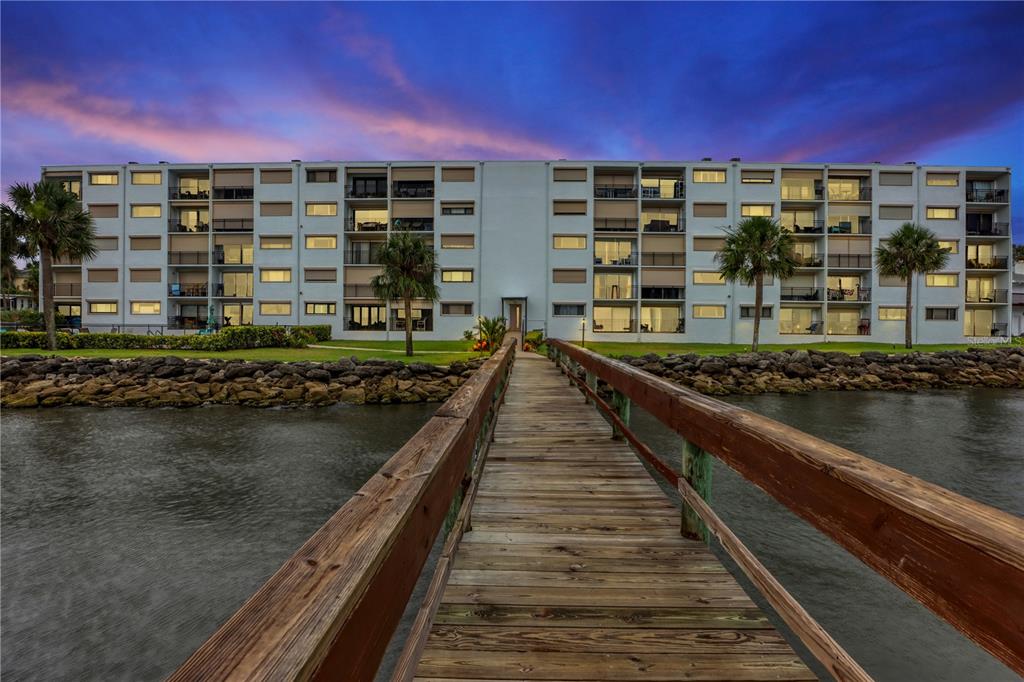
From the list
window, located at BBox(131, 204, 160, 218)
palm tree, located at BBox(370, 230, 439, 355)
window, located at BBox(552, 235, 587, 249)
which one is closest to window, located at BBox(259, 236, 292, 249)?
window, located at BBox(131, 204, 160, 218)

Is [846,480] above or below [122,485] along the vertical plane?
above

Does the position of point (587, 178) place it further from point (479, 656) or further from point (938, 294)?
point (479, 656)

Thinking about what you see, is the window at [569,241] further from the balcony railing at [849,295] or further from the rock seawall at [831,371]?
the balcony railing at [849,295]

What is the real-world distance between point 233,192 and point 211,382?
25649 millimetres

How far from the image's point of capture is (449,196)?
3672 centimetres

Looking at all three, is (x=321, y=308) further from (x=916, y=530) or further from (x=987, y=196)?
(x=987, y=196)

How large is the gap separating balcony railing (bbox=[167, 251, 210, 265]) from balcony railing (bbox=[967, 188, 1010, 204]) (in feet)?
205

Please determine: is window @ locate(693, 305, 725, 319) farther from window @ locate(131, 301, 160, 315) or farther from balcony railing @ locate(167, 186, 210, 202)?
window @ locate(131, 301, 160, 315)

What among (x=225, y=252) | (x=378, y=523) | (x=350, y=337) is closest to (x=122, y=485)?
(x=378, y=523)

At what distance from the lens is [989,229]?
38.5m

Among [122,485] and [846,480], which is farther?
[122,485]

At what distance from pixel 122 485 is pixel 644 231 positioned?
35130 mm

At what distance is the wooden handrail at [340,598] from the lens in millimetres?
662

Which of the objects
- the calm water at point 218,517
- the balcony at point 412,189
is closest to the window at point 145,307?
the balcony at point 412,189
